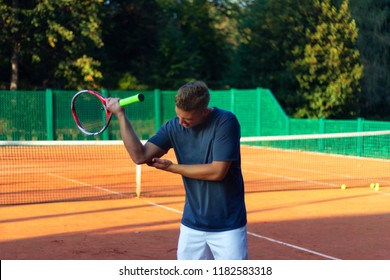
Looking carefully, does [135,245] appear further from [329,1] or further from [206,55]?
[206,55]

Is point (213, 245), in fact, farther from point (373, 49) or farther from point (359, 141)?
point (373, 49)

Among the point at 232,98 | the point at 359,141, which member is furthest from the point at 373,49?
the point at 359,141

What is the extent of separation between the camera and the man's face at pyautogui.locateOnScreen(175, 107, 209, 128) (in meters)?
4.11

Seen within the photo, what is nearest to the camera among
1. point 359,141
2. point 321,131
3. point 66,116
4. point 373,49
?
point 359,141

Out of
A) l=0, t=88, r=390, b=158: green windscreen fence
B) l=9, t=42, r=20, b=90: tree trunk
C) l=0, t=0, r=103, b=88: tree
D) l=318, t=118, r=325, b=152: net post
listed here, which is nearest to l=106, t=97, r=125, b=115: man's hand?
l=318, t=118, r=325, b=152: net post

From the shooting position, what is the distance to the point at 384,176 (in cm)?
1736

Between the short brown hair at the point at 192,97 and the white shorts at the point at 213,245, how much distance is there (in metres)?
0.88

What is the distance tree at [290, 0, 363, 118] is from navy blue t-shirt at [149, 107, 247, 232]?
2370 cm

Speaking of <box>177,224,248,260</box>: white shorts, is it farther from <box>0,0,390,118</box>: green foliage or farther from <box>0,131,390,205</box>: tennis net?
<box>0,0,390,118</box>: green foliage

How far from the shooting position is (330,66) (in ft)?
90.4

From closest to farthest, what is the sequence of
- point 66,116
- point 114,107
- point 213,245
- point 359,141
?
1. point 114,107
2. point 213,245
3. point 359,141
4. point 66,116

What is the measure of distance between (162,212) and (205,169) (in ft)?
23.1

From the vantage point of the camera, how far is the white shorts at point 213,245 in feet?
14.3

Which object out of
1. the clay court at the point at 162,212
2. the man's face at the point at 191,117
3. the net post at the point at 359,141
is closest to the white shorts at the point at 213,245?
the man's face at the point at 191,117
